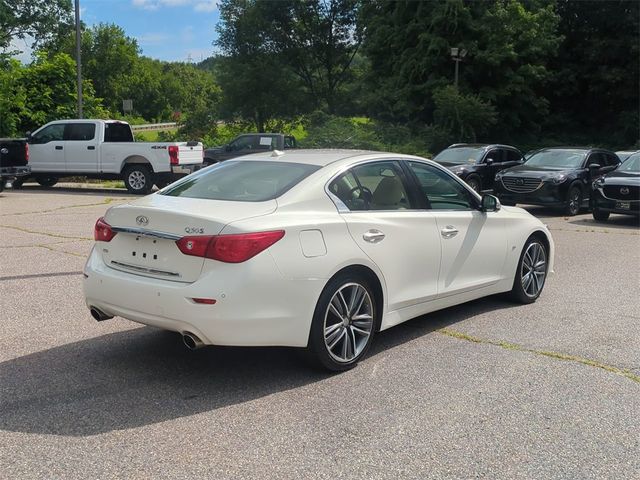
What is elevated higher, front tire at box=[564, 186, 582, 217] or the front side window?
the front side window

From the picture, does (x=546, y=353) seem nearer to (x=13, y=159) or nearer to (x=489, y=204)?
(x=489, y=204)

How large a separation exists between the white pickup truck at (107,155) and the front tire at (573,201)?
Answer: 10001mm

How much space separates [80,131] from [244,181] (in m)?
16.4

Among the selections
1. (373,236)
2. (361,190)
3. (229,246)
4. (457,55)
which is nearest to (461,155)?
(361,190)

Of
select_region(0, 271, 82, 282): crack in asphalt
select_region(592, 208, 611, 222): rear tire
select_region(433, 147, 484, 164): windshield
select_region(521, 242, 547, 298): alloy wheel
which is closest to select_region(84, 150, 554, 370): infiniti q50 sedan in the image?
select_region(521, 242, 547, 298): alloy wheel

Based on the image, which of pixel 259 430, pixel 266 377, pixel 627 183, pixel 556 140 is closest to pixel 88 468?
pixel 259 430

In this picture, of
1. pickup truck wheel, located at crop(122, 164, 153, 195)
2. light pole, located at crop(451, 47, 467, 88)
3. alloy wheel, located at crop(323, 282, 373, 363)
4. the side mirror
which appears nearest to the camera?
alloy wheel, located at crop(323, 282, 373, 363)

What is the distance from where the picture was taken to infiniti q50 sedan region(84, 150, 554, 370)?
427cm

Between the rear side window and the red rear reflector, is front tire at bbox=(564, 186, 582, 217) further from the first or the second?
the red rear reflector

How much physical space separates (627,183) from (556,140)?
29197 millimetres

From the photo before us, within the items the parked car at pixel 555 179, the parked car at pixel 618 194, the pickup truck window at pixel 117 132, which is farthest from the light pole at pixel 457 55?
the parked car at pixel 618 194

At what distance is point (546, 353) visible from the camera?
17.4ft

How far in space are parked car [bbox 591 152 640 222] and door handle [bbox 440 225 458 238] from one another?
32.5 feet

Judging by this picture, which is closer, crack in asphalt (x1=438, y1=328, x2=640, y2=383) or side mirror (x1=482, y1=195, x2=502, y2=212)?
crack in asphalt (x1=438, y1=328, x2=640, y2=383)
